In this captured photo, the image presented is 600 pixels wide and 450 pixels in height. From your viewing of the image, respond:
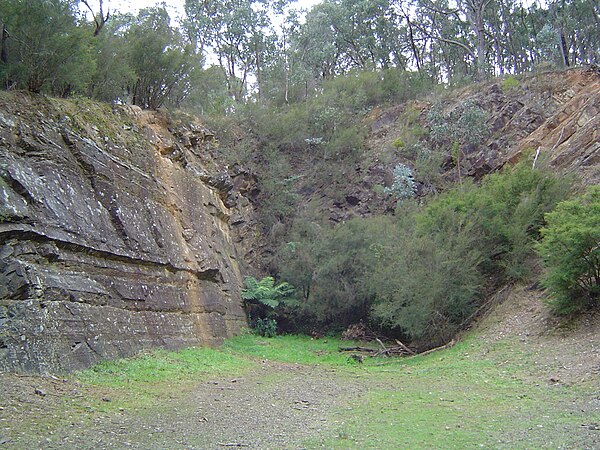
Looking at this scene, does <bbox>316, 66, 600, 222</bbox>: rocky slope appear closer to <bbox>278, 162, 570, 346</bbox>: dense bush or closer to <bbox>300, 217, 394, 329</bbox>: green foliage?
<bbox>278, 162, 570, 346</bbox>: dense bush

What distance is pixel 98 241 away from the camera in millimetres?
13984

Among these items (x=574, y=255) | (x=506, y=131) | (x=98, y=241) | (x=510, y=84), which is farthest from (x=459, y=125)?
(x=98, y=241)

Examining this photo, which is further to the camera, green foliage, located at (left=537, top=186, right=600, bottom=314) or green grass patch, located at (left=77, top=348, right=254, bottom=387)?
green foliage, located at (left=537, top=186, right=600, bottom=314)

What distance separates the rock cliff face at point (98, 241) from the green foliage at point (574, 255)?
11.7 m

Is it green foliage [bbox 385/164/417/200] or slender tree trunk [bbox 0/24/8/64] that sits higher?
slender tree trunk [bbox 0/24/8/64]

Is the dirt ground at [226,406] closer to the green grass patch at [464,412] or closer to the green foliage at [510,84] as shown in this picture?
the green grass patch at [464,412]

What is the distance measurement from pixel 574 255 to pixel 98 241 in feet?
43.7

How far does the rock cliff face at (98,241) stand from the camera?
36.5 ft

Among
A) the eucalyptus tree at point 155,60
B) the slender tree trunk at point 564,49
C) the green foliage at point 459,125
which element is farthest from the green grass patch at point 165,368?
the slender tree trunk at point 564,49

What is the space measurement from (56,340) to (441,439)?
8.21 metres

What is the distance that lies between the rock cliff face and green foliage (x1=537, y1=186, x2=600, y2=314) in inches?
462

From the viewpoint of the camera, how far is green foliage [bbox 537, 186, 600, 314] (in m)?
14.6

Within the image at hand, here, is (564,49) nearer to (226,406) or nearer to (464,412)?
(464,412)

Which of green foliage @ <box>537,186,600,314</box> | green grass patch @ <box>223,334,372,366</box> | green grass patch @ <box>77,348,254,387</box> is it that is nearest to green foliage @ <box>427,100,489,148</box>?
green grass patch @ <box>223,334,372,366</box>
